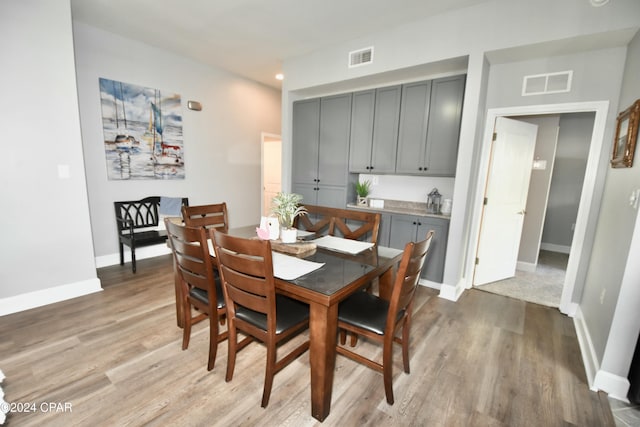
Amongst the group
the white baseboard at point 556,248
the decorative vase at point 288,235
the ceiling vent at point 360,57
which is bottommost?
the white baseboard at point 556,248

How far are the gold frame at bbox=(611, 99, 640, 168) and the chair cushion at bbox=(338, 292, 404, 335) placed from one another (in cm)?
188

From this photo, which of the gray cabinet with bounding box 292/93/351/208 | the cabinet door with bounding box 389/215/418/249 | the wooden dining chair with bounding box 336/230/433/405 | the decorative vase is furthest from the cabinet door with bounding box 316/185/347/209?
the wooden dining chair with bounding box 336/230/433/405

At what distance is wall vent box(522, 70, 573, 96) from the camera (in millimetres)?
2541

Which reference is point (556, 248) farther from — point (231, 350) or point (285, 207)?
point (231, 350)

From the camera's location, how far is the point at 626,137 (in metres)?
1.92

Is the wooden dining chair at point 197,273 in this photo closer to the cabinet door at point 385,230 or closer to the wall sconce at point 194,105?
the cabinet door at point 385,230

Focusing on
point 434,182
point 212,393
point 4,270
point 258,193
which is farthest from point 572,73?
point 4,270

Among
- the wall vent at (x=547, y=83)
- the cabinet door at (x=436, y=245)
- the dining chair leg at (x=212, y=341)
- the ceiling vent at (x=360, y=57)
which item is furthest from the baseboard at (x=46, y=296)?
the wall vent at (x=547, y=83)

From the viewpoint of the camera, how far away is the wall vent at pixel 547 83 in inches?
100

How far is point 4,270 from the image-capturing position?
2408mm

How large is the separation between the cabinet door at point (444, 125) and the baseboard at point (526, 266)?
2156 millimetres

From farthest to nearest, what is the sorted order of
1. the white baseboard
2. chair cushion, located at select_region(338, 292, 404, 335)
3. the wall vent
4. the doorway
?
the doorway < the white baseboard < the wall vent < chair cushion, located at select_region(338, 292, 404, 335)

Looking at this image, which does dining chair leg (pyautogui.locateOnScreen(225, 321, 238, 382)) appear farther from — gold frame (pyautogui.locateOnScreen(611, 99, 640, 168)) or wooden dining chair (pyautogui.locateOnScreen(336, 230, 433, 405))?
gold frame (pyautogui.locateOnScreen(611, 99, 640, 168))

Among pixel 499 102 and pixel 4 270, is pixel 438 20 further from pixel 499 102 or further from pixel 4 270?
pixel 4 270
